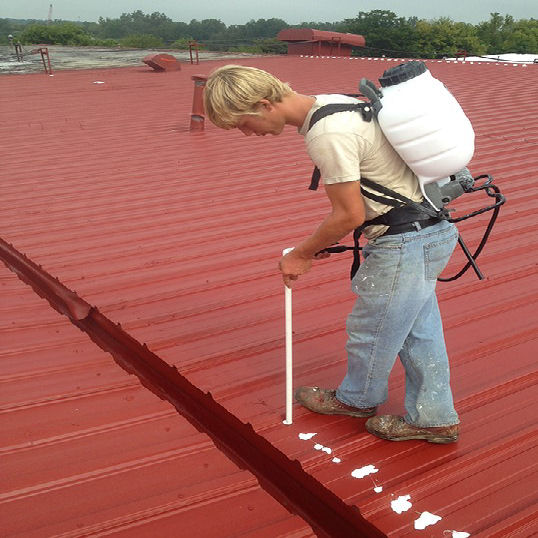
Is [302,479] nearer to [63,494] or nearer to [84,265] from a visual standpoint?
[63,494]

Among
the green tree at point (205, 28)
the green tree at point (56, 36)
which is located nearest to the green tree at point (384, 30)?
the green tree at point (56, 36)

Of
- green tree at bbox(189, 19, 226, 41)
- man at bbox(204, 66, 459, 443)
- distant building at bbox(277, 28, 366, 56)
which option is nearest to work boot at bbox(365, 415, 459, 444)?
man at bbox(204, 66, 459, 443)

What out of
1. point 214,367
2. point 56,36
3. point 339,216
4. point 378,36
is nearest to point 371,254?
point 339,216

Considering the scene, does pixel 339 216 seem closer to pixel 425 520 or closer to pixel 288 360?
pixel 288 360

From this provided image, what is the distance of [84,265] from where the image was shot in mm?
4164

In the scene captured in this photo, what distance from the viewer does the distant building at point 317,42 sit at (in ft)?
68.7

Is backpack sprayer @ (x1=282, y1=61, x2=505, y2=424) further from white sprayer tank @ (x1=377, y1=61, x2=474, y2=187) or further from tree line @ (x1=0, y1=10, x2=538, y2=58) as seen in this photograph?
tree line @ (x1=0, y1=10, x2=538, y2=58)

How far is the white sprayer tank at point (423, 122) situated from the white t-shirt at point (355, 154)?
0.05 meters

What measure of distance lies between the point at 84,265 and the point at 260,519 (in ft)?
8.64

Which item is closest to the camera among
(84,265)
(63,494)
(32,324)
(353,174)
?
(353,174)

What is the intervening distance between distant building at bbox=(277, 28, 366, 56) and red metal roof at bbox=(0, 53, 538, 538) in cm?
1571

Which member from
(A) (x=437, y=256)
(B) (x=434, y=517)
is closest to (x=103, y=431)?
(B) (x=434, y=517)

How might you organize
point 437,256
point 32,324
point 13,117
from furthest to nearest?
point 13,117 < point 32,324 < point 437,256

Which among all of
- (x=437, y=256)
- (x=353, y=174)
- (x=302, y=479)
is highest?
(x=353, y=174)
